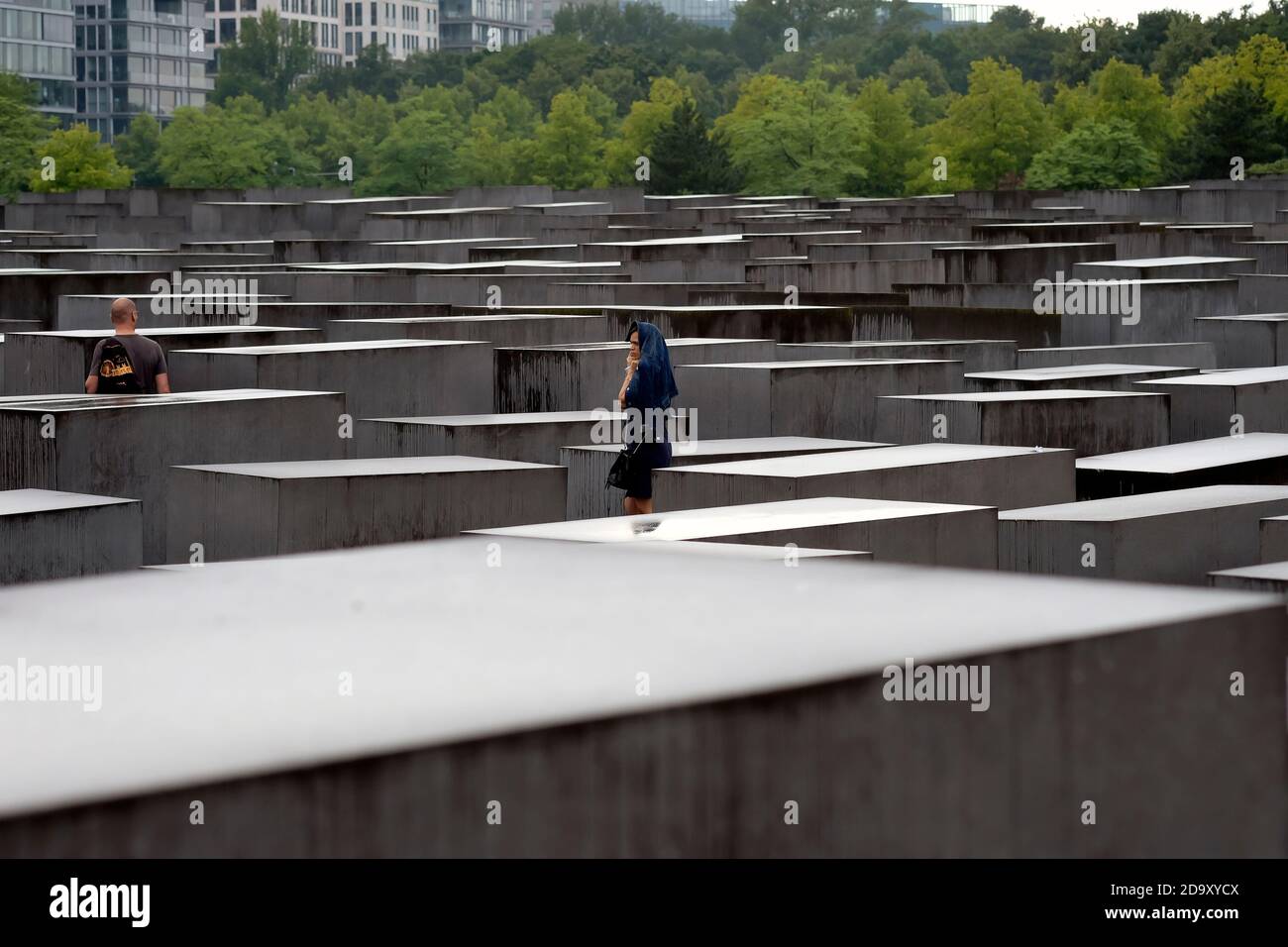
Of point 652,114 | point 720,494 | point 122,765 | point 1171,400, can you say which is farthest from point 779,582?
point 652,114

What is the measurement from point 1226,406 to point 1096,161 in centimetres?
4335

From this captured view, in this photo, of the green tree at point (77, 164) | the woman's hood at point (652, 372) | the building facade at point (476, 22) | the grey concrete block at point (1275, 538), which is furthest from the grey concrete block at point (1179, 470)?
the building facade at point (476, 22)

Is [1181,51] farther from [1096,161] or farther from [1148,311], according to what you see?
[1148,311]

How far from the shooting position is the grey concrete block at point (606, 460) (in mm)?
11773

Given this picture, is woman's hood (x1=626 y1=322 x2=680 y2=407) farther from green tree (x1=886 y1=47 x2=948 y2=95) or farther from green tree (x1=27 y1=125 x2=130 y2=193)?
green tree (x1=886 y1=47 x2=948 y2=95)

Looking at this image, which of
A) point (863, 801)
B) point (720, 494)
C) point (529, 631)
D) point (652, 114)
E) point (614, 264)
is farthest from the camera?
point (652, 114)

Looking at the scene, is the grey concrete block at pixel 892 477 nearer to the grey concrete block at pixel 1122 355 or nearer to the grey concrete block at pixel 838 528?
the grey concrete block at pixel 838 528

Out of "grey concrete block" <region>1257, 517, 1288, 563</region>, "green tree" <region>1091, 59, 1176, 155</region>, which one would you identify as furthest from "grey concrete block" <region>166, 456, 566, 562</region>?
A: "green tree" <region>1091, 59, 1176, 155</region>

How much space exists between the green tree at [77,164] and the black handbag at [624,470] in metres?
49.3

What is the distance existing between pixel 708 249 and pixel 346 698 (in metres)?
22.6

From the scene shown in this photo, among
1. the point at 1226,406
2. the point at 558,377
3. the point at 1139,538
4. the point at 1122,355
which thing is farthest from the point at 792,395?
the point at 1139,538

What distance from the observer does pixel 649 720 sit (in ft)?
13.5

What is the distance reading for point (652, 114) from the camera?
66.8 metres
